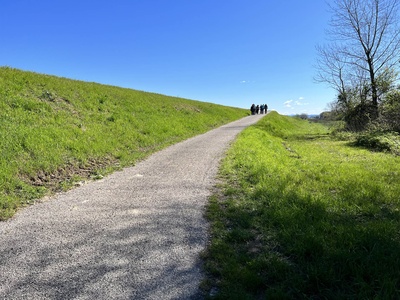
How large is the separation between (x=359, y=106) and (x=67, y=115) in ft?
72.5

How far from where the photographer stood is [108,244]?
13.1ft

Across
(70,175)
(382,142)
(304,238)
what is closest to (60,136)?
(70,175)

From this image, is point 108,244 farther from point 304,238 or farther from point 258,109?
point 258,109

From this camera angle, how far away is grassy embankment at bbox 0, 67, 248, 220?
263 inches

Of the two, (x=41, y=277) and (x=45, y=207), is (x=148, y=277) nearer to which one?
(x=41, y=277)

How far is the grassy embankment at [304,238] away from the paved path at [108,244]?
0.42 m

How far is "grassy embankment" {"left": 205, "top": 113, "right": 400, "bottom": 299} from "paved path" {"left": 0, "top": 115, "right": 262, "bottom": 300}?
1.37 ft

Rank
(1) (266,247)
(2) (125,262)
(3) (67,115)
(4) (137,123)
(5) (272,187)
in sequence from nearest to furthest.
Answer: (2) (125,262), (1) (266,247), (5) (272,187), (3) (67,115), (4) (137,123)

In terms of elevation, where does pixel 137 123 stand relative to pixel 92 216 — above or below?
above

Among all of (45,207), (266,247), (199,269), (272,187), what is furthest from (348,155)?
(45,207)

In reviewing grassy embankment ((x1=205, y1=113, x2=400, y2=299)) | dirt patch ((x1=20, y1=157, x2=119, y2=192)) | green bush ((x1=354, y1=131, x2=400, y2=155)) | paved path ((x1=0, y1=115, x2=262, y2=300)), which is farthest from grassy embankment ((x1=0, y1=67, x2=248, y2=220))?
green bush ((x1=354, y1=131, x2=400, y2=155))

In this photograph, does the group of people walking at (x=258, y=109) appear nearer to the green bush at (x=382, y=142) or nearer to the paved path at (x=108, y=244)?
the green bush at (x=382, y=142)

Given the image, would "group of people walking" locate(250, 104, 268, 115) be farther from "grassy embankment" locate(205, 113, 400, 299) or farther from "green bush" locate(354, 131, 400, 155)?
"grassy embankment" locate(205, 113, 400, 299)

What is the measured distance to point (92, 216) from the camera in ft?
16.5
